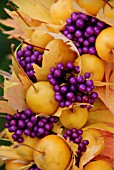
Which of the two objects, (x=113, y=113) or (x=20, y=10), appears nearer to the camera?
(x=113, y=113)

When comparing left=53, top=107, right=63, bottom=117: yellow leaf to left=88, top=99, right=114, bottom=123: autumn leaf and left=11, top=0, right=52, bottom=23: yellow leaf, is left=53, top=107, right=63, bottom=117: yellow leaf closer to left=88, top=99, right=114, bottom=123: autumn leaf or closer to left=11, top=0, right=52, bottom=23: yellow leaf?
left=88, top=99, right=114, bottom=123: autumn leaf

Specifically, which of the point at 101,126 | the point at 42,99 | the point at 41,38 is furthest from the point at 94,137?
the point at 41,38

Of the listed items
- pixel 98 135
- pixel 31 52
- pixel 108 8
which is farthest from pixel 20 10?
pixel 98 135

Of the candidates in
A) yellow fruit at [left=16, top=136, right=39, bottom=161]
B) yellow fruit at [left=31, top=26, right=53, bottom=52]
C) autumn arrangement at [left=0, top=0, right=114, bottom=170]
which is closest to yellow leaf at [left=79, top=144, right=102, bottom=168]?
autumn arrangement at [left=0, top=0, right=114, bottom=170]

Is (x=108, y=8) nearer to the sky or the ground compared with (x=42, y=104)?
nearer to the sky

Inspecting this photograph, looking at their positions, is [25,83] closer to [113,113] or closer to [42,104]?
[42,104]

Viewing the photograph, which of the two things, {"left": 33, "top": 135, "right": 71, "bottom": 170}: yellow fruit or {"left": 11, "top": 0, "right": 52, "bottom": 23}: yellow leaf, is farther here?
{"left": 11, "top": 0, "right": 52, "bottom": 23}: yellow leaf

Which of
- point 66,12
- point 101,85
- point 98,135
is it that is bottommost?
point 98,135
